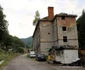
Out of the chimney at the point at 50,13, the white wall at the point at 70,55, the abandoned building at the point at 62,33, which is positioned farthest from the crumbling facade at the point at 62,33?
the white wall at the point at 70,55

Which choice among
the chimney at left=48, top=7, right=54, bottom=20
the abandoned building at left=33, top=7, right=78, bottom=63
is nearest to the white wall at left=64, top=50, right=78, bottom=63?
the abandoned building at left=33, top=7, right=78, bottom=63

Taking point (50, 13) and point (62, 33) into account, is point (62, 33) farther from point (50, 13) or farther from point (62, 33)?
point (50, 13)

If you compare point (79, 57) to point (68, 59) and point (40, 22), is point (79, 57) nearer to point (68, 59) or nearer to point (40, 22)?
point (68, 59)

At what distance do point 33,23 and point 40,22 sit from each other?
2172 centimetres

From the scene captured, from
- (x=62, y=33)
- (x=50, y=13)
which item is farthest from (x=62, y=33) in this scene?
(x=50, y=13)

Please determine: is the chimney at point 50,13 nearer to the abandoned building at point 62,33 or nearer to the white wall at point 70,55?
the abandoned building at point 62,33

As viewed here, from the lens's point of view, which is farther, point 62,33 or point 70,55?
point 62,33

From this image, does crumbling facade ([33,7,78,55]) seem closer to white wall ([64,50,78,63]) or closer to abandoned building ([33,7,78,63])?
abandoned building ([33,7,78,63])

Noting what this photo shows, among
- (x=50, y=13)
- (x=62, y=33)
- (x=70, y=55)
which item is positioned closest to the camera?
(x=70, y=55)

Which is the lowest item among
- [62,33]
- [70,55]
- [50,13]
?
[70,55]

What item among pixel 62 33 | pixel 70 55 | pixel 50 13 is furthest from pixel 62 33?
pixel 70 55

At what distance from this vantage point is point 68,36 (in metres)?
53.2

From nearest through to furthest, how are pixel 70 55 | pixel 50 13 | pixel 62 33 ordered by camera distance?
pixel 70 55 < pixel 62 33 < pixel 50 13

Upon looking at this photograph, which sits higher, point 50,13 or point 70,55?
point 50,13
